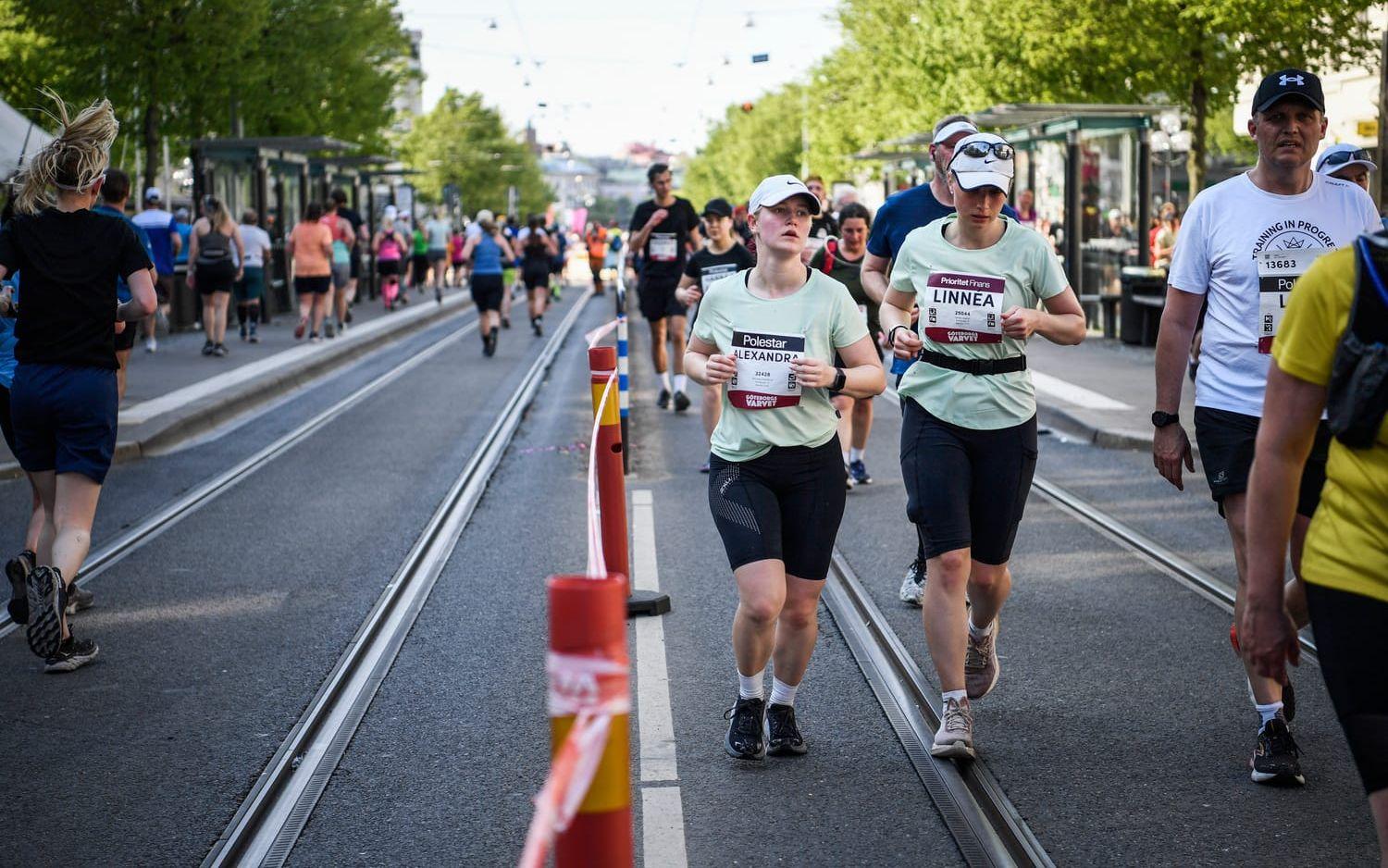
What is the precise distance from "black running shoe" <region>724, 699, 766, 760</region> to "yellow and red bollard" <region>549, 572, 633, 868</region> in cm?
247

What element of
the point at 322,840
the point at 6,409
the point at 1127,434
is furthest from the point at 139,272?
the point at 1127,434

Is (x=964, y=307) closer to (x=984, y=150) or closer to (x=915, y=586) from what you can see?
(x=984, y=150)

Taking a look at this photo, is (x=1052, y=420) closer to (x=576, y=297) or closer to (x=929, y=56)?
(x=929, y=56)

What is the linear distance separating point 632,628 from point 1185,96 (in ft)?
76.5

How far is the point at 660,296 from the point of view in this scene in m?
13.9

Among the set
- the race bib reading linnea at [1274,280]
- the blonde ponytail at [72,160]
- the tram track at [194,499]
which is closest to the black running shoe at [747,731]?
the race bib reading linnea at [1274,280]

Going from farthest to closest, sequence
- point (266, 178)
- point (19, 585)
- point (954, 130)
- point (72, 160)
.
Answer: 1. point (266, 178)
2. point (19, 585)
3. point (72, 160)
4. point (954, 130)

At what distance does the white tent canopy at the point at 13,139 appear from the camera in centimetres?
1341

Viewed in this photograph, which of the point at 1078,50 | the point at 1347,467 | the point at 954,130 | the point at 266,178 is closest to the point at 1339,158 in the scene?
the point at 954,130

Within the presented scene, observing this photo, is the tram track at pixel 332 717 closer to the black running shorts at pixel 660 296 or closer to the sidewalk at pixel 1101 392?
the black running shorts at pixel 660 296

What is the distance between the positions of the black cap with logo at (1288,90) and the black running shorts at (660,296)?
9091 millimetres

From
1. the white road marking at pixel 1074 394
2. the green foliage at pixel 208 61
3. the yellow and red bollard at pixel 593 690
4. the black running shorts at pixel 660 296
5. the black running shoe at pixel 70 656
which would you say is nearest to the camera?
the yellow and red bollard at pixel 593 690

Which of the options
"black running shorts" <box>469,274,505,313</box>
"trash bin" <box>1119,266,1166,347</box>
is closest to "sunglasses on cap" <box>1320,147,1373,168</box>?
"trash bin" <box>1119,266,1166,347</box>

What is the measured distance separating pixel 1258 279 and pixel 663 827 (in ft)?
7.36
